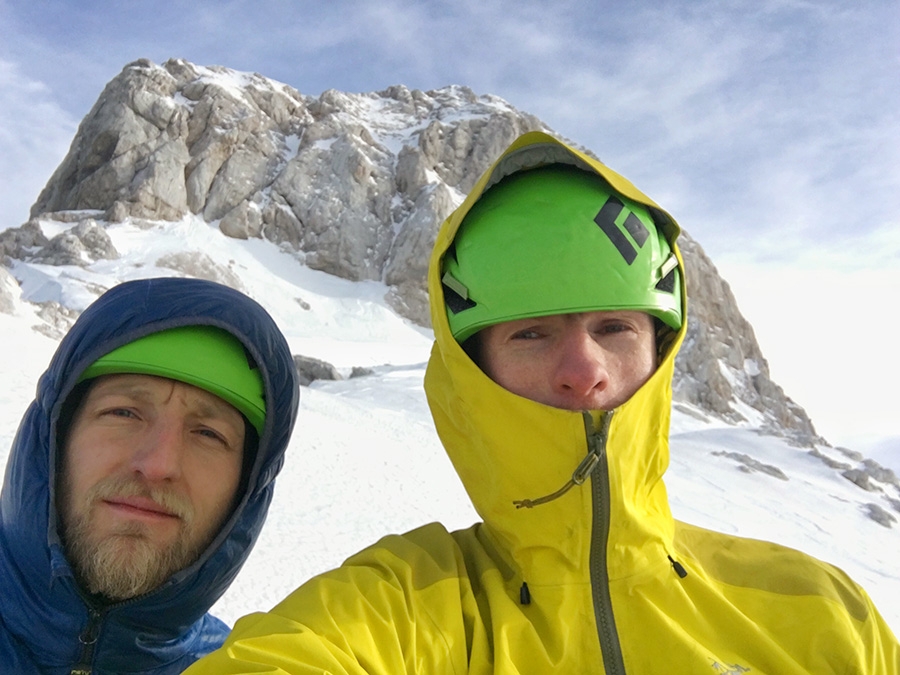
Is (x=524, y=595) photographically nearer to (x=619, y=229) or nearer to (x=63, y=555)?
(x=619, y=229)

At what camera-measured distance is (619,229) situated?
171 cm

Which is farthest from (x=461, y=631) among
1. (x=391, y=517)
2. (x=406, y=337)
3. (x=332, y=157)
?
(x=332, y=157)

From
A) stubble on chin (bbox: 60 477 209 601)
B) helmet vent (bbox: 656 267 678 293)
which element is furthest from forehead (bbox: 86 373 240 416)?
helmet vent (bbox: 656 267 678 293)

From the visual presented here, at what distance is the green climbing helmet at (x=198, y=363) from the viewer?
78.7 inches

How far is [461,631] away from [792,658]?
0.82 m

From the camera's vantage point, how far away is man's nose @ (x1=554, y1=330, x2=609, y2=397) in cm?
Result: 153

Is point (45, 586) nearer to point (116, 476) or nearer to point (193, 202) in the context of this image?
point (116, 476)

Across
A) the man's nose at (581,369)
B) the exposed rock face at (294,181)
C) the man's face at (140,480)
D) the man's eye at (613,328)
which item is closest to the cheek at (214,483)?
the man's face at (140,480)

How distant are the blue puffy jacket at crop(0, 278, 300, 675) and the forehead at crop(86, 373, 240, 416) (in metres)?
0.09

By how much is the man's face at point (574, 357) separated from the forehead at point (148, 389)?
1.08 meters

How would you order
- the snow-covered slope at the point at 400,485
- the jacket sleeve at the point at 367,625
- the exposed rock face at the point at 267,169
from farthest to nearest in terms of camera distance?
the exposed rock face at the point at 267,169 < the snow-covered slope at the point at 400,485 < the jacket sleeve at the point at 367,625

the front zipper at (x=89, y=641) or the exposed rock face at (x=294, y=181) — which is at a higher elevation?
the exposed rock face at (x=294, y=181)

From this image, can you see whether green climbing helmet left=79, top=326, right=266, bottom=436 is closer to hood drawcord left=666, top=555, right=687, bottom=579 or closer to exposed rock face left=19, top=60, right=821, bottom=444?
hood drawcord left=666, top=555, right=687, bottom=579

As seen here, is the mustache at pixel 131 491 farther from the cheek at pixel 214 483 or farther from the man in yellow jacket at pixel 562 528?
the man in yellow jacket at pixel 562 528
